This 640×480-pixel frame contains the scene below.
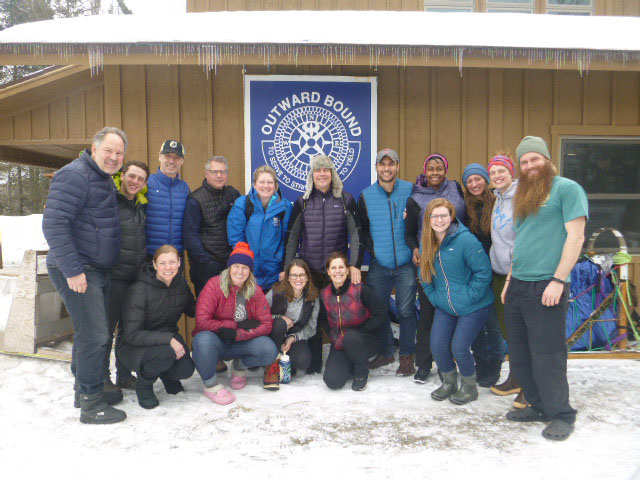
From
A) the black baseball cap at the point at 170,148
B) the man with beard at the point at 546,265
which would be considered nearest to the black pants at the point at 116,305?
the black baseball cap at the point at 170,148

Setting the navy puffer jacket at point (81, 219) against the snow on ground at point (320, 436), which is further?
the navy puffer jacket at point (81, 219)

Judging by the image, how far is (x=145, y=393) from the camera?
3311mm

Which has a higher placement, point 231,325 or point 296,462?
point 231,325

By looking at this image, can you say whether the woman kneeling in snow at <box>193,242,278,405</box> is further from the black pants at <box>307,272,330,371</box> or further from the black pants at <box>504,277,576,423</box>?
the black pants at <box>504,277,576,423</box>

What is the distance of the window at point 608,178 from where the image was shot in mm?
5180

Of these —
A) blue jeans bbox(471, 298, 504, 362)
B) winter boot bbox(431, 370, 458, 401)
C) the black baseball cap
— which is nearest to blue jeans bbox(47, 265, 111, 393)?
the black baseball cap

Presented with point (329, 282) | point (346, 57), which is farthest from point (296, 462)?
point (346, 57)

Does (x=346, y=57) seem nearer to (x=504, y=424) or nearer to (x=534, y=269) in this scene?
(x=534, y=269)

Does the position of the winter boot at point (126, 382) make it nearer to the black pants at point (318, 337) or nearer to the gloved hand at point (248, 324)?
the gloved hand at point (248, 324)

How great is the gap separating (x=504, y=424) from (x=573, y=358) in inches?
66.8

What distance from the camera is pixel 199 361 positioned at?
11.3 ft

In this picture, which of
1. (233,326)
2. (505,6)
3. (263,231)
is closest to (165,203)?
(263,231)

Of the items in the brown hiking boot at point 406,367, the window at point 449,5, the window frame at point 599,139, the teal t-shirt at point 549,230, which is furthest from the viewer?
the window at point 449,5

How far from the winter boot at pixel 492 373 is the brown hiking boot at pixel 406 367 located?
1.84ft
